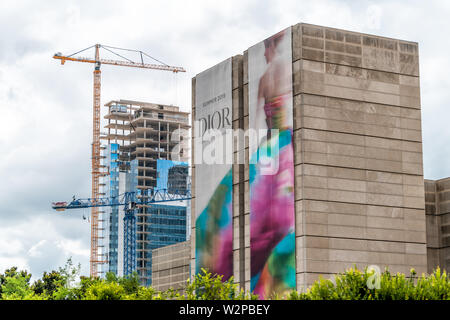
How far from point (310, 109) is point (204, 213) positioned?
18693 mm

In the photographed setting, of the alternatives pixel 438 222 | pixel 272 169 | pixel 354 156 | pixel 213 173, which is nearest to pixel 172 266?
pixel 213 173

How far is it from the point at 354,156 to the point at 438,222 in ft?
47.4

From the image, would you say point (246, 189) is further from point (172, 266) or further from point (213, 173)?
point (172, 266)

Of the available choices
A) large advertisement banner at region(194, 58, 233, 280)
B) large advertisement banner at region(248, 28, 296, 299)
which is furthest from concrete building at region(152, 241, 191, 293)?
large advertisement banner at region(248, 28, 296, 299)

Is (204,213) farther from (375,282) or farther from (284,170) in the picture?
(375,282)

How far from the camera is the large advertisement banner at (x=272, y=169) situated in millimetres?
76625

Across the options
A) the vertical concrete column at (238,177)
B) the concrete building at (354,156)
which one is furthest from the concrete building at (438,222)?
the vertical concrete column at (238,177)

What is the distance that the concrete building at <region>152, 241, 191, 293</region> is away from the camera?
352 feet

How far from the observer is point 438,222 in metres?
86.3

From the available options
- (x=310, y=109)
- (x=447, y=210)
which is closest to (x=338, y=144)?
(x=310, y=109)

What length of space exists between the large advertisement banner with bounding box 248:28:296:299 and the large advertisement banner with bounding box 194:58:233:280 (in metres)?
4.90

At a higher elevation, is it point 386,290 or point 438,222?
point 438,222

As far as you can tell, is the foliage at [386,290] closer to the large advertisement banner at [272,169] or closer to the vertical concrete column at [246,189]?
the large advertisement banner at [272,169]
